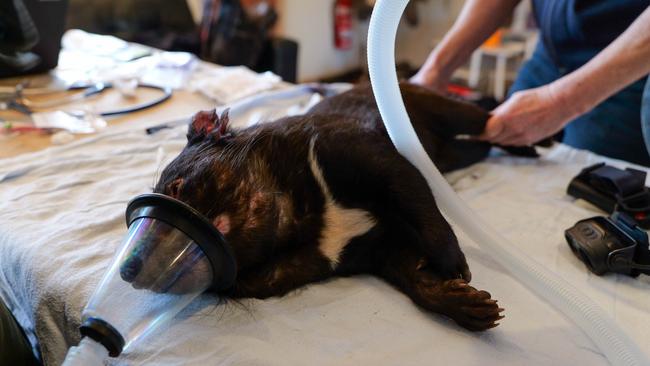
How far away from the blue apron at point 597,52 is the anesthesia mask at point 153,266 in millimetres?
1321

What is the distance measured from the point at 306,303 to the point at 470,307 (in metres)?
0.27

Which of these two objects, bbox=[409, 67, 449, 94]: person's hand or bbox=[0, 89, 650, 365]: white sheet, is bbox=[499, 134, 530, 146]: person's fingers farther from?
bbox=[409, 67, 449, 94]: person's hand

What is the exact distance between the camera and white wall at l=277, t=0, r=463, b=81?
4547 mm

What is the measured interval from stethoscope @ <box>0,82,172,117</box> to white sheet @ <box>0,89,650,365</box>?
0.50 metres

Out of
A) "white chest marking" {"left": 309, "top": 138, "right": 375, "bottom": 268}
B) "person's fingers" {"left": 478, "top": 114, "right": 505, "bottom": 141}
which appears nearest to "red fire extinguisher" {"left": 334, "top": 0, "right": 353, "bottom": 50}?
"person's fingers" {"left": 478, "top": 114, "right": 505, "bottom": 141}

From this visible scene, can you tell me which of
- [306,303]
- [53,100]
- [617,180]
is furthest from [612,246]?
[53,100]

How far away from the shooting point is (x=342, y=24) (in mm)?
4898

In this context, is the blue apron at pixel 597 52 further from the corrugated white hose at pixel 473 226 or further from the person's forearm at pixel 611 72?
the corrugated white hose at pixel 473 226

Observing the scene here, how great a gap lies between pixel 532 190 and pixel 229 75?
1193 millimetres

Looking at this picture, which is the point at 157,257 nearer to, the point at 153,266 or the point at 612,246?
the point at 153,266

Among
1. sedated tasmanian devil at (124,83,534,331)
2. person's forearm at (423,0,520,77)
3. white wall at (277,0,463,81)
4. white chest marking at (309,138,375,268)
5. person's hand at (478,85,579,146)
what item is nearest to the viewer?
sedated tasmanian devil at (124,83,534,331)

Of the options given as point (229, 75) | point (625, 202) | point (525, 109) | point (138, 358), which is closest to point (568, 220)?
point (625, 202)

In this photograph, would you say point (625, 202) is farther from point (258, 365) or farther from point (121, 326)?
point (121, 326)

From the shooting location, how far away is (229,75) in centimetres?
195
